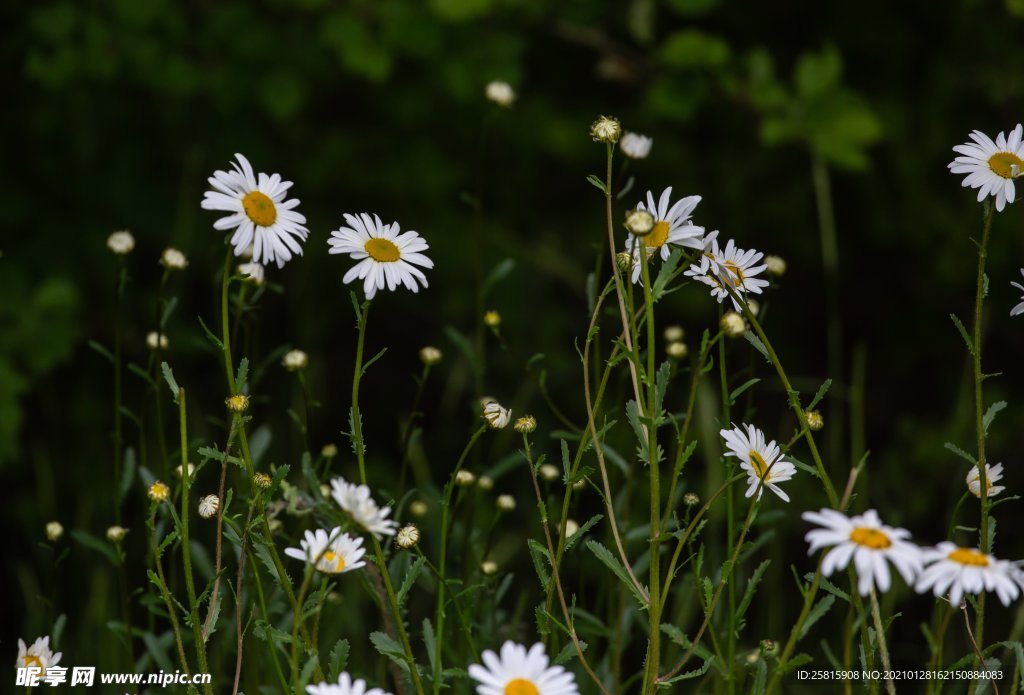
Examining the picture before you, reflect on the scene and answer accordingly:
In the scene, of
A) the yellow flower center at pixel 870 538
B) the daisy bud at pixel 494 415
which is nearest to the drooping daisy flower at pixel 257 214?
the daisy bud at pixel 494 415

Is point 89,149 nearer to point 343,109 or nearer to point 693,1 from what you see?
point 343,109

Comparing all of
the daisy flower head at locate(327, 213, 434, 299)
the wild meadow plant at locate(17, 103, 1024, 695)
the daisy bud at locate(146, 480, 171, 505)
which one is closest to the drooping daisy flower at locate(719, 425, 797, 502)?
the wild meadow plant at locate(17, 103, 1024, 695)

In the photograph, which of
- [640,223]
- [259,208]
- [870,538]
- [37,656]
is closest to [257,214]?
[259,208]

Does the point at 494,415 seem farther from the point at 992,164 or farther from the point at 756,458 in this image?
the point at 992,164

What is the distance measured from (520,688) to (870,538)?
0.31 metres

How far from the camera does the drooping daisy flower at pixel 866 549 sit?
75cm

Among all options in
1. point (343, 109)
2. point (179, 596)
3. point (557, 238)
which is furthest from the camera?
point (343, 109)

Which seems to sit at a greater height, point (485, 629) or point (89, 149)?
point (89, 149)

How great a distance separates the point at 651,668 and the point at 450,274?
177cm

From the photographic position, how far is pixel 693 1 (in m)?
2.21

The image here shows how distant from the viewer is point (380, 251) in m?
1.09

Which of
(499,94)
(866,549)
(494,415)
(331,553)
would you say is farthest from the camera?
(499,94)

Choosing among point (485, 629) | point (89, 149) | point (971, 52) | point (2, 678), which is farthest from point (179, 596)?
point (971, 52)

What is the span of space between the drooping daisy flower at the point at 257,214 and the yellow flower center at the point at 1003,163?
722mm
